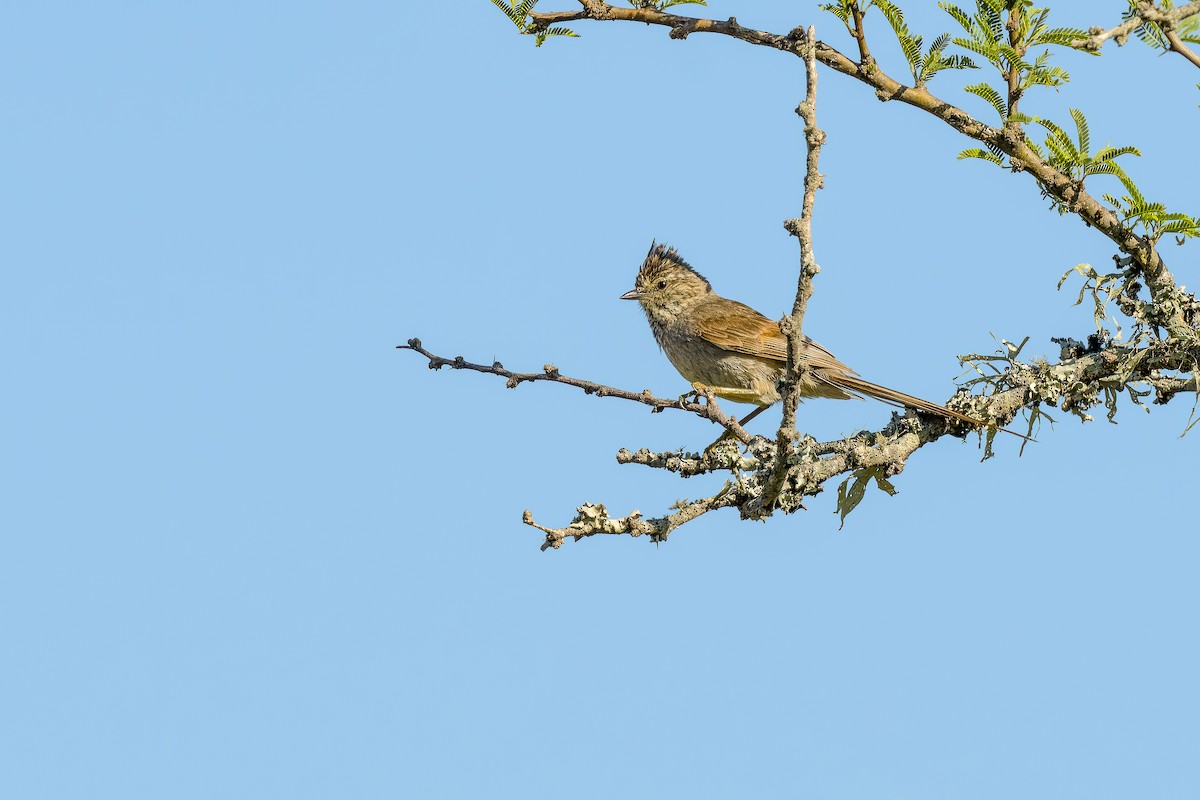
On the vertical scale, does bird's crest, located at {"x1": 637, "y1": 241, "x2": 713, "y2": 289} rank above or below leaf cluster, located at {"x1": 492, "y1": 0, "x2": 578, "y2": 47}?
above

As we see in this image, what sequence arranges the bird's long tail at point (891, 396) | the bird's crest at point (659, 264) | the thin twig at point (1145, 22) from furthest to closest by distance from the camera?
the bird's crest at point (659, 264), the bird's long tail at point (891, 396), the thin twig at point (1145, 22)

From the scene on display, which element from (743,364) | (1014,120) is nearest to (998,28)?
(1014,120)

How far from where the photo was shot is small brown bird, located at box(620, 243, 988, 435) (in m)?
7.51

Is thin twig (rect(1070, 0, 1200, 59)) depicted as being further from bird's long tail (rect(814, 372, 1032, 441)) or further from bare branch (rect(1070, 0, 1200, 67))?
bird's long tail (rect(814, 372, 1032, 441))

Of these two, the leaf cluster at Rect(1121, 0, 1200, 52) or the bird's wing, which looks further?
the bird's wing

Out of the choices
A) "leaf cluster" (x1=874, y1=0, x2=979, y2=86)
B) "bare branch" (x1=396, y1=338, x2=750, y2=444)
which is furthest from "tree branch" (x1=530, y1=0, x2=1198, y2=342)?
"bare branch" (x1=396, y1=338, x2=750, y2=444)

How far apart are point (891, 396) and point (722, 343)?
1711 millimetres

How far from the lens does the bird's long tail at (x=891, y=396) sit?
5.68m

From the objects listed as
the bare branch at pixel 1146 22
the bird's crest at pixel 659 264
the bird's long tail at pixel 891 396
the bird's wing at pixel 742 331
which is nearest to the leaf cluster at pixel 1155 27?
the bare branch at pixel 1146 22

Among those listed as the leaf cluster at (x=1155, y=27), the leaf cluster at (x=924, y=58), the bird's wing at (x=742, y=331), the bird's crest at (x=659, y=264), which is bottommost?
the leaf cluster at (x=1155, y=27)

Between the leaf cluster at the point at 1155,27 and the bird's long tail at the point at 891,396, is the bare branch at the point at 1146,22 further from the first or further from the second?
the bird's long tail at the point at 891,396

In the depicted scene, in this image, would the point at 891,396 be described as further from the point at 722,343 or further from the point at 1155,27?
the point at 1155,27

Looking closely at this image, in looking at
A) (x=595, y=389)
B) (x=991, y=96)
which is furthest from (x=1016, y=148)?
(x=595, y=389)

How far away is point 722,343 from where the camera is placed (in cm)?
830
